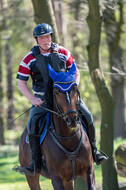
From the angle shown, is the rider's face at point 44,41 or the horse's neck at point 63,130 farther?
the rider's face at point 44,41

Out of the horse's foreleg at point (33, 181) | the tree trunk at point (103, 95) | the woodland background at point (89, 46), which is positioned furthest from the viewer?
the woodland background at point (89, 46)

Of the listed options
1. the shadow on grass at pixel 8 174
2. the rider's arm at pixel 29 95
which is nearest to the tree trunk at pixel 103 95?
the rider's arm at pixel 29 95

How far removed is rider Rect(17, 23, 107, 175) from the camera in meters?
6.21

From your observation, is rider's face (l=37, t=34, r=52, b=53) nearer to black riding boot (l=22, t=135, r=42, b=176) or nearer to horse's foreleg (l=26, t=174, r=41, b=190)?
black riding boot (l=22, t=135, r=42, b=176)

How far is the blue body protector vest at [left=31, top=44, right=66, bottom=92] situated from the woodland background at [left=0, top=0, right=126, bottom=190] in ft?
8.58

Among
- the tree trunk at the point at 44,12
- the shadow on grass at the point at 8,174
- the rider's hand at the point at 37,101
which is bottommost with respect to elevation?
the shadow on grass at the point at 8,174

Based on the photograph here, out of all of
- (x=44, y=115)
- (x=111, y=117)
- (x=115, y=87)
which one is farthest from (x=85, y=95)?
(x=115, y=87)

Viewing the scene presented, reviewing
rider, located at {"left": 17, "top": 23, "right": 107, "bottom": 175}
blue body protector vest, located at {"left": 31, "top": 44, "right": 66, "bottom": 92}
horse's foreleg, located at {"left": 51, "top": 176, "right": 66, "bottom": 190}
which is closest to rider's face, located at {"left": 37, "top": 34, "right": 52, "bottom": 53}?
rider, located at {"left": 17, "top": 23, "right": 107, "bottom": 175}

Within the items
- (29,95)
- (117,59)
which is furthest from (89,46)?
(117,59)

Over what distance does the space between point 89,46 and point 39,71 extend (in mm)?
2897

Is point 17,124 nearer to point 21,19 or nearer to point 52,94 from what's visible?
point 21,19

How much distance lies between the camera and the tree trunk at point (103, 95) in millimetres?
8797

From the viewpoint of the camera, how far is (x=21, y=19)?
18766 mm

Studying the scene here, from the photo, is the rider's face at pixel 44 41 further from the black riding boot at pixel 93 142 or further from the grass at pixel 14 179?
the grass at pixel 14 179
